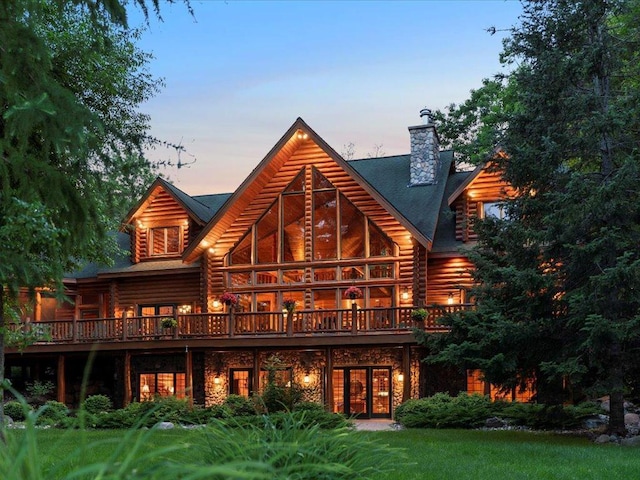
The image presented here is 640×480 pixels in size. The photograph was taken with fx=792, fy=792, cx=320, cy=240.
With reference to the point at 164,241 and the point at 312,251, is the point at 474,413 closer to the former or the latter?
the point at 312,251

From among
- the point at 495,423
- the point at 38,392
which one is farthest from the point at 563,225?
the point at 38,392

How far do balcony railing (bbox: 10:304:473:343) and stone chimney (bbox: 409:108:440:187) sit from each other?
5.23 metres

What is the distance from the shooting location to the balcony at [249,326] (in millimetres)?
20594

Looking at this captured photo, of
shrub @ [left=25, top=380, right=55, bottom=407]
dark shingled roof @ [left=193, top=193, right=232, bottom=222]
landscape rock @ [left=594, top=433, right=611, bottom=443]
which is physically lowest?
shrub @ [left=25, top=380, right=55, bottom=407]

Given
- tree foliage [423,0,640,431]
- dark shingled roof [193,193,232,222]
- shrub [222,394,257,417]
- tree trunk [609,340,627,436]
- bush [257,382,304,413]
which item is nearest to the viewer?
tree foliage [423,0,640,431]

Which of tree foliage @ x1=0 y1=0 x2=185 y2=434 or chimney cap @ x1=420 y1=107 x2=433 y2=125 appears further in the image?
chimney cap @ x1=420 y1=107 x2=433 y2=125

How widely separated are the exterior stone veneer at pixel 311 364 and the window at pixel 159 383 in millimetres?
1198

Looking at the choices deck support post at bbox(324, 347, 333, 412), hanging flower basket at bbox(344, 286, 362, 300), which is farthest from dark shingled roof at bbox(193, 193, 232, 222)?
deck support post at bbox(324, 347, 333, 412)

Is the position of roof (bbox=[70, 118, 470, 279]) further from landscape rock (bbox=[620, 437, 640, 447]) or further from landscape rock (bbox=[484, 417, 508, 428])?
landscape rock (bbox=[620, 437, 640, 447])

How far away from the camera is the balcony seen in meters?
20.6

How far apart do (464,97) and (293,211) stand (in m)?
15.6

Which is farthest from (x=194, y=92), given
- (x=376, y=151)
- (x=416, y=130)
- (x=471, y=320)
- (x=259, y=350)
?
(x=471, y=320)

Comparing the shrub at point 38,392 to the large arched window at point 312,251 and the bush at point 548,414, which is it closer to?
the large arched window at point 312,251

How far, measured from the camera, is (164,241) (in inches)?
1017
